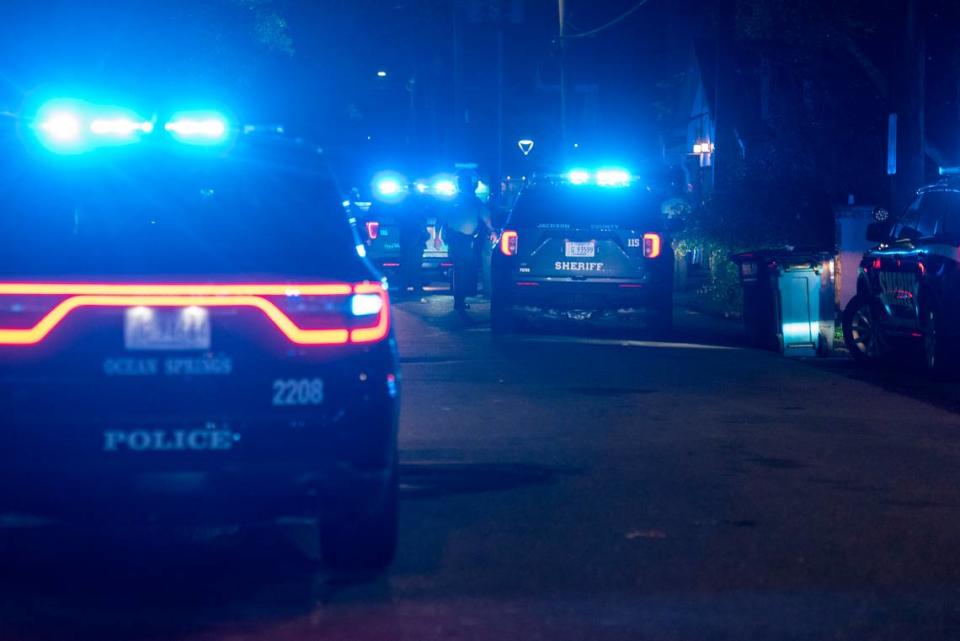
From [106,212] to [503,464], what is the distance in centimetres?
379

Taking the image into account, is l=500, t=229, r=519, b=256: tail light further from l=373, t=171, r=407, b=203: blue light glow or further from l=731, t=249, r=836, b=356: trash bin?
l=373, t=171, r=407, b=203: blue light glow

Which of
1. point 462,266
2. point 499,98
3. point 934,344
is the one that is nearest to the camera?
point 934,344

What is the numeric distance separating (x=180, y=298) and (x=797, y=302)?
11122 mm

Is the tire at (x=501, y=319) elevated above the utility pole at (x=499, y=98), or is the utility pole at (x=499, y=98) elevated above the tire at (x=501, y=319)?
the utility pole at (x=499, y=98)

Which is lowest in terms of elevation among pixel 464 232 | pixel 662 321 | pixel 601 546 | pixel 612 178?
pixel 601 546

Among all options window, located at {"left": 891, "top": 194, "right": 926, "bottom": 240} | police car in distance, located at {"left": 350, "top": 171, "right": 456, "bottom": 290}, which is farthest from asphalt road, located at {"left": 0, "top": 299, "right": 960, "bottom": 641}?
police car in distance, located at {"left": 350, "top": 171, "right": 456, "bottom": 290}

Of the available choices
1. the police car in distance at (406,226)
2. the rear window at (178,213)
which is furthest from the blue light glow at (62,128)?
the police car in distance at (406,226)

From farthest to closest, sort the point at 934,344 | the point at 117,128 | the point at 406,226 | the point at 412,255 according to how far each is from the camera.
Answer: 1. the point at 412,255
2. the point at 406,226
3. the point at 934,344
4. the point at 117,128

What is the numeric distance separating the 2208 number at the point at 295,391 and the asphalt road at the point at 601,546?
82 centimetres

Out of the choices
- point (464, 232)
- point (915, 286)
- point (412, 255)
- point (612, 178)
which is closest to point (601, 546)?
point (915, 286)

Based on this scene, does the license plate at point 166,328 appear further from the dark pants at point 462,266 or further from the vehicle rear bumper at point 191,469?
the dark pants at point 462,266

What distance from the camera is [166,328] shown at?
236 inches

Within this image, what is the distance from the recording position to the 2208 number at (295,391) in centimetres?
607

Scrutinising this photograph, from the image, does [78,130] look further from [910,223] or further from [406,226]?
[406,226]
